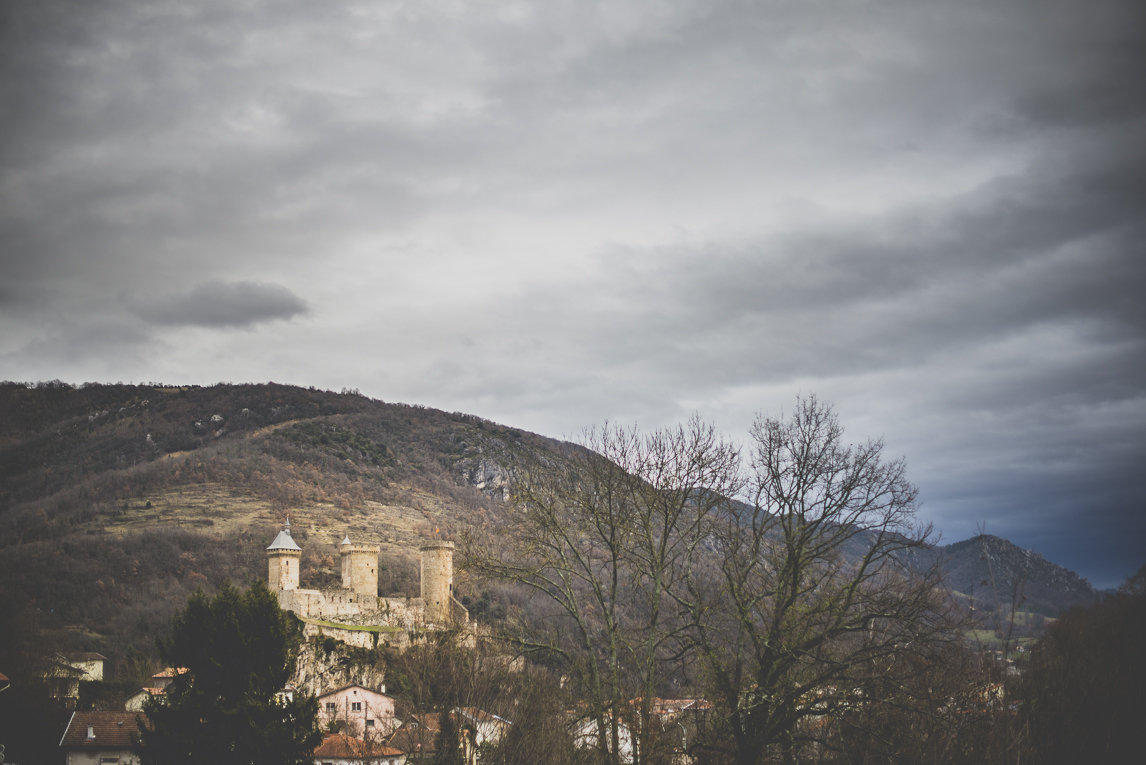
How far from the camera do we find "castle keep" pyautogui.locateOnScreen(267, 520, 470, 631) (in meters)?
53.6

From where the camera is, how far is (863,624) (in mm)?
17031

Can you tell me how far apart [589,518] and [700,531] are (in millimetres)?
2677

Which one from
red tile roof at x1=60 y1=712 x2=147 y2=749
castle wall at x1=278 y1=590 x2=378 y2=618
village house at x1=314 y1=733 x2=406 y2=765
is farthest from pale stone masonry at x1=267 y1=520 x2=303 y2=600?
village house at x1=314 y1=733 x2=406 y2=765

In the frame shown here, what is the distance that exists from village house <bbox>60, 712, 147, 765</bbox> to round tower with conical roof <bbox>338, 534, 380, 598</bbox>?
72.7 ft

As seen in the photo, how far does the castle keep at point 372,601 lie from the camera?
176ft

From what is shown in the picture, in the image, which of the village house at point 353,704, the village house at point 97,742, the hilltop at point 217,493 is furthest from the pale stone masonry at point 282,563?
the village house at point 97,742

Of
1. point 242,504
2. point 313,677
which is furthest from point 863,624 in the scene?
point 242,504

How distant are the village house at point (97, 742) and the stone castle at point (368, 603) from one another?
11902mm

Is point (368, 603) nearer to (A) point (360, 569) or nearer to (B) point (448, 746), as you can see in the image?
(A) point (360, 569)

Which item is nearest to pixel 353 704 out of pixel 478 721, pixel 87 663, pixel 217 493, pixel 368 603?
pixel 368 603

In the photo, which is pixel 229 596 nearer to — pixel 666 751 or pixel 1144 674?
pixel 666 751

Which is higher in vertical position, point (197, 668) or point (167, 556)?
point (167, 556)

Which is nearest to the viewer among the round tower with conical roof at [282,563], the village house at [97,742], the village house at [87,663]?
the village house at [97,742]

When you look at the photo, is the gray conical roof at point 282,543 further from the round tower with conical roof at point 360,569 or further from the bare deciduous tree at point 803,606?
the bare deciduous tree at point 803,606
